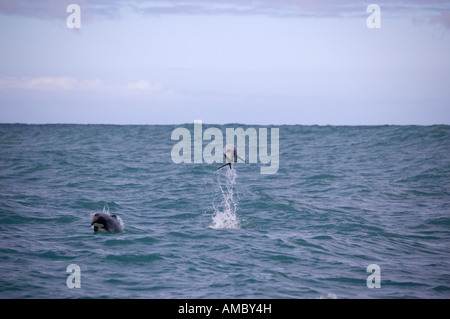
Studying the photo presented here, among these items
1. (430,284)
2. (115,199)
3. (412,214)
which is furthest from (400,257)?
(115,199)

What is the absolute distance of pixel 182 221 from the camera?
719 inches

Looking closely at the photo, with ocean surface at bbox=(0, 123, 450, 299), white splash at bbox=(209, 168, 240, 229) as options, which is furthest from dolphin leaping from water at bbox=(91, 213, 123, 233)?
white splash at bbox=(209, 168, 240, 229)

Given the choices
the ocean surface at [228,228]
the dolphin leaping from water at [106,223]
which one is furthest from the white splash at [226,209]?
the dolphin leaping from water at [106,223]

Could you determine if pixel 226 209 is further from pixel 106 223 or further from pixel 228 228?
pixel 106 223

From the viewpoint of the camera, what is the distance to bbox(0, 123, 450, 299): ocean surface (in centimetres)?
1209

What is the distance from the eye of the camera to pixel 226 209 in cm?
2016

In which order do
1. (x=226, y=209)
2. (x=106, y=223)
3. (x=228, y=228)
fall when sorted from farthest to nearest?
(x=226, y=209) < (x=228, y=228) < (x=106, y=223)

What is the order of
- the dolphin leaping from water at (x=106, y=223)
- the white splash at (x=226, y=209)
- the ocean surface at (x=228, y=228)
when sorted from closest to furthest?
the ocean surface at (x=228, y=228), the dolphin leaping from water at (x=106, y=223), the white splash at (x=226, y=209)

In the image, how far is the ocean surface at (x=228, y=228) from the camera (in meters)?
12.1

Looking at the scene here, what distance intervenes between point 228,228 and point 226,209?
9.26 feet

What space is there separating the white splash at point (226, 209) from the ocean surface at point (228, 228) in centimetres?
8

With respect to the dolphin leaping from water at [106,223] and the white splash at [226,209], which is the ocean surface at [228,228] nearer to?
the white splash at [226,209]

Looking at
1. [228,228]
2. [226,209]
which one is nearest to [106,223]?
[228,228]
